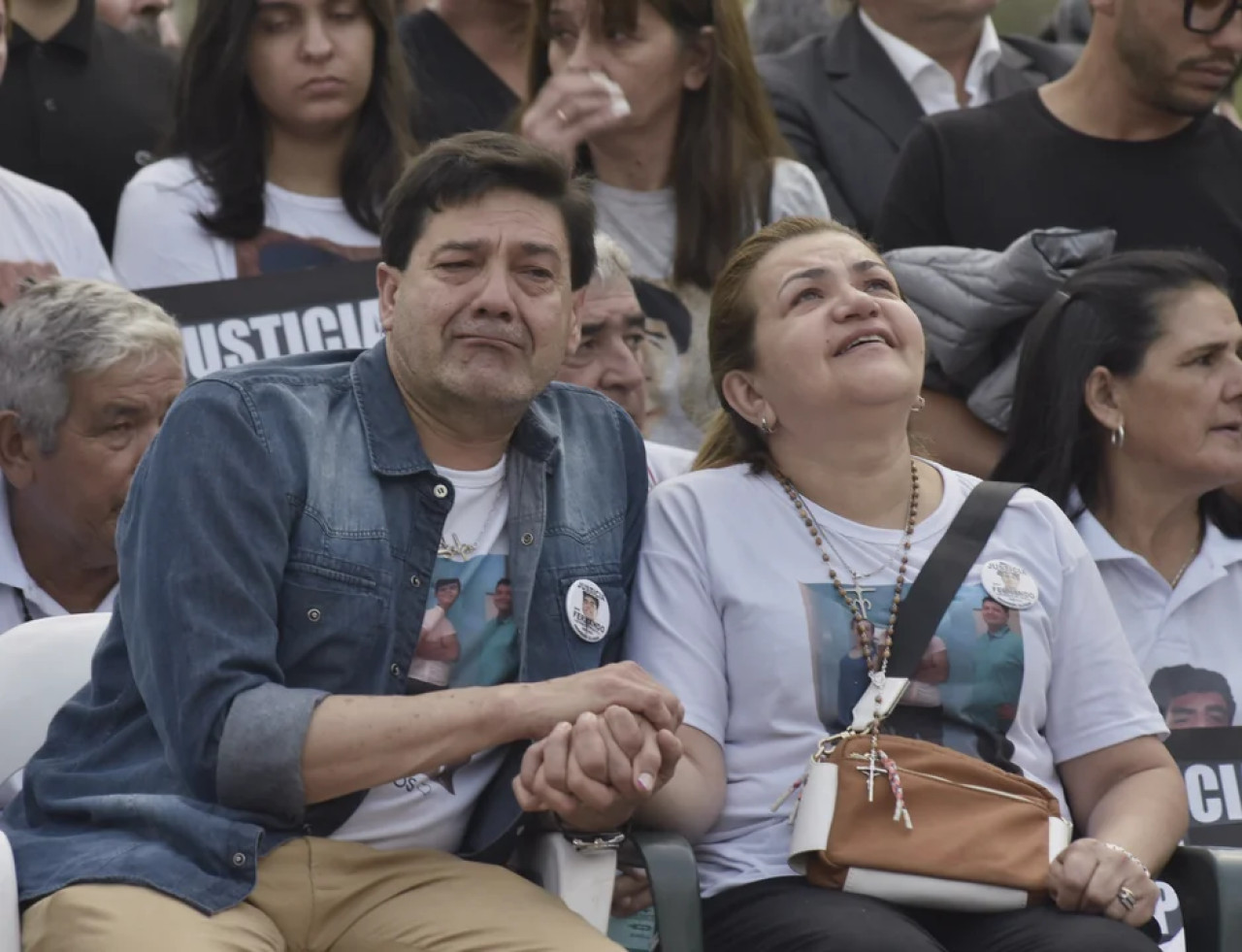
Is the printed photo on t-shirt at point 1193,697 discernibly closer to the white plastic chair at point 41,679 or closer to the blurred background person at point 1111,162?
the blurred background person at point 1111,162

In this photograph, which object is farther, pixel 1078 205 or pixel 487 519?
pixel 1078 205

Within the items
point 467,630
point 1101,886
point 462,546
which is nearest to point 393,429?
point 462,546

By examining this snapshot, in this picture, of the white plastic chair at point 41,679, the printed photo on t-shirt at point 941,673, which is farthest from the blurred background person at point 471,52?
the printed photo on t-shirt at point 941,673

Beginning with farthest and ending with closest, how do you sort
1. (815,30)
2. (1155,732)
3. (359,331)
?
1. (815,30)
2. (359,331)
3. (1155,732)

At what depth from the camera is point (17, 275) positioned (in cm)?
544

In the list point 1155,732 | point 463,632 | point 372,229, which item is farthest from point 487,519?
point 372,229

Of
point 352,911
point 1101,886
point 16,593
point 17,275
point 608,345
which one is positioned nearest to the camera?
point 352,911

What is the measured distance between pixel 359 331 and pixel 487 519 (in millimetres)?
1509

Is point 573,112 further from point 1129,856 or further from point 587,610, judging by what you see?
point 1129,856

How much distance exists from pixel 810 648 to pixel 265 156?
2.37m

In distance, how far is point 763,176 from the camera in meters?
5.84

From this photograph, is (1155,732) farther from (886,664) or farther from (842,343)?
(842,343)

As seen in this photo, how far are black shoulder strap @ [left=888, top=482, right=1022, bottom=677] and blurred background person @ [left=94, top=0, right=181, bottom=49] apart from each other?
3732 mm

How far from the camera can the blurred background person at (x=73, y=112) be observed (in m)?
5.97
